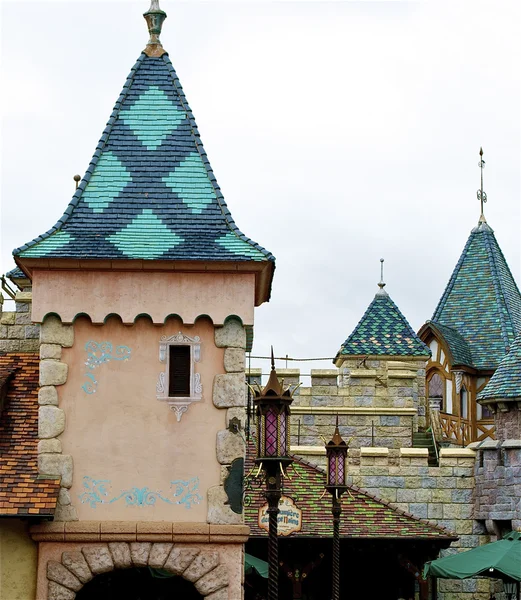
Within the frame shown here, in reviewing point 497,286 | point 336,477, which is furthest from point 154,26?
point 497,286

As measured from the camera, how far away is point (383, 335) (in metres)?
34.2

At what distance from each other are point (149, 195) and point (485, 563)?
9027mm

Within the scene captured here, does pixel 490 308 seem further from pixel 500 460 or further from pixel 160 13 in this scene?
pixel 160 13

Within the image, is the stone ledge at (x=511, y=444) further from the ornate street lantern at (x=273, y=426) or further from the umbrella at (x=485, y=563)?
the ornate street lantern at (x=273, y=426)

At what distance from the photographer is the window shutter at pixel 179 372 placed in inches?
795

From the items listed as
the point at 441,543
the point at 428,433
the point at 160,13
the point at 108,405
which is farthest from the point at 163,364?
the point at 428,433

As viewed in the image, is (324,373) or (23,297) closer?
(23,297)

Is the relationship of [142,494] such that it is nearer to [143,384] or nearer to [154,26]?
[143,384]

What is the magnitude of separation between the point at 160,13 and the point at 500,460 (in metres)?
11.1

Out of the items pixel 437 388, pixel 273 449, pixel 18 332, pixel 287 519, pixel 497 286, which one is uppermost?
pixel 497 286

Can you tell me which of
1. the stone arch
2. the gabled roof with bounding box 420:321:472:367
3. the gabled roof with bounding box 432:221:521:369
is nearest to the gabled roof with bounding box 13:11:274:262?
the stone arch

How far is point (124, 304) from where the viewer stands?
20.3 m

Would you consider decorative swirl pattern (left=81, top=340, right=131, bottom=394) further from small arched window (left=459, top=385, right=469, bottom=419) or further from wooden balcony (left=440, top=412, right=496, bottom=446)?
small arched window (left=459, top=385, right=469, bottom=419)

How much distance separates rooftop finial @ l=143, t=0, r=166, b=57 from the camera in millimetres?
22219
